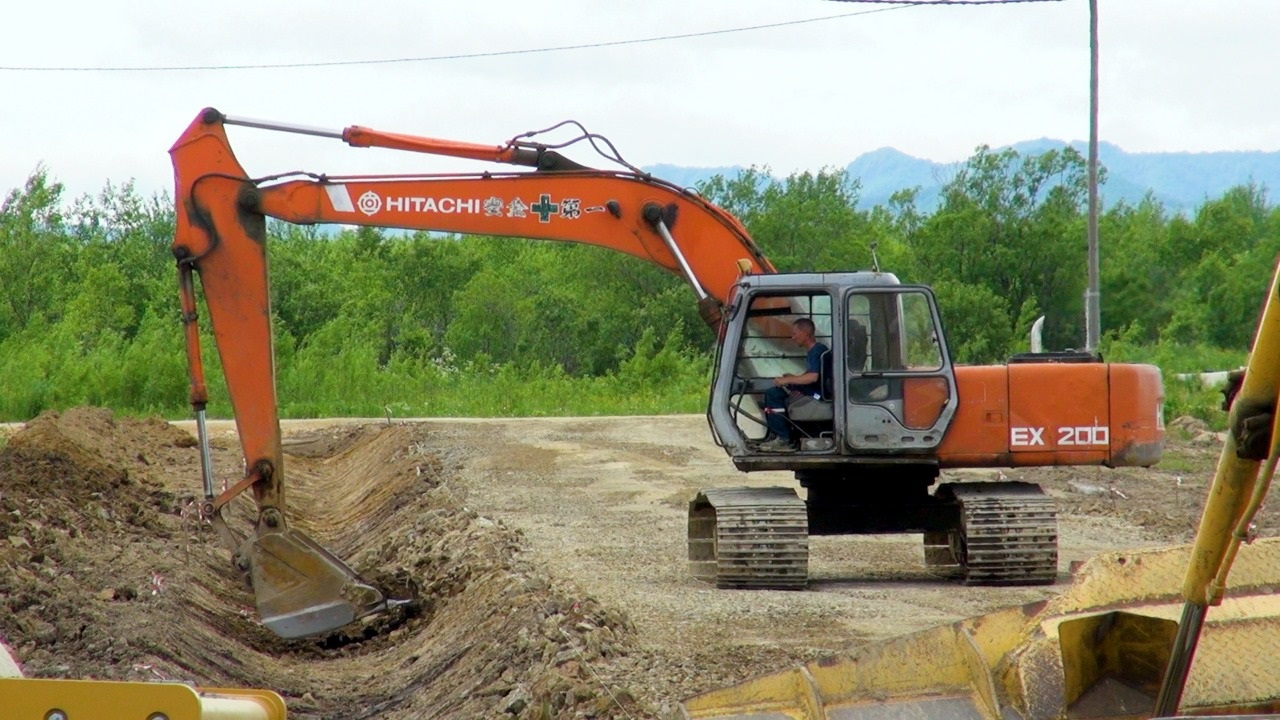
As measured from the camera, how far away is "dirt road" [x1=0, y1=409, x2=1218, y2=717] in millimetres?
7984

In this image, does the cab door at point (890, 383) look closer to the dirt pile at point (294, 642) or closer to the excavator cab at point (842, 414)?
the excavator cab at point (842, 414)

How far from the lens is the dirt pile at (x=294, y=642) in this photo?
7867 mm

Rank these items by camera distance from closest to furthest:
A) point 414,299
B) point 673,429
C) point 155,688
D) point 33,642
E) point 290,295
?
point 155,688
point 33,642
point 673,429
point 290,295
point 414,299

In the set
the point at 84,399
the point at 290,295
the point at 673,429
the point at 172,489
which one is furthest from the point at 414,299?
the point at 172,489

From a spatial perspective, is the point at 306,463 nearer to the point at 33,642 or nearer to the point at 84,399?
the point at 84,399

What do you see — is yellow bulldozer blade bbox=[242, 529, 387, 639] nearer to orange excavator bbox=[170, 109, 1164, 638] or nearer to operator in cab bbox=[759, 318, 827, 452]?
orange excavator bbox=[170, 109, 1164, 638]

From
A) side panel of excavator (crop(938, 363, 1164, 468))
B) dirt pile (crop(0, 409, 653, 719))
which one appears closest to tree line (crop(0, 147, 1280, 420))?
dirt pile (crop(0, 409, 653, 719))

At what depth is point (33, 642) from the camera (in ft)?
27.8

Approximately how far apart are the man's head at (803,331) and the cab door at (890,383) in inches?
10.2

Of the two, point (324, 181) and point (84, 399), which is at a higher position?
point (324, 181)

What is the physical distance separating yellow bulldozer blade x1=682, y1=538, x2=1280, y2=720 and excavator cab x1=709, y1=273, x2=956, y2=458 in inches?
217

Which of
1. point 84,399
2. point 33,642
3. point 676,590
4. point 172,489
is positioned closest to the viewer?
point 33,642

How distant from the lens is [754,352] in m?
10.5

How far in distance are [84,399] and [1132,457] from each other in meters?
26.8
